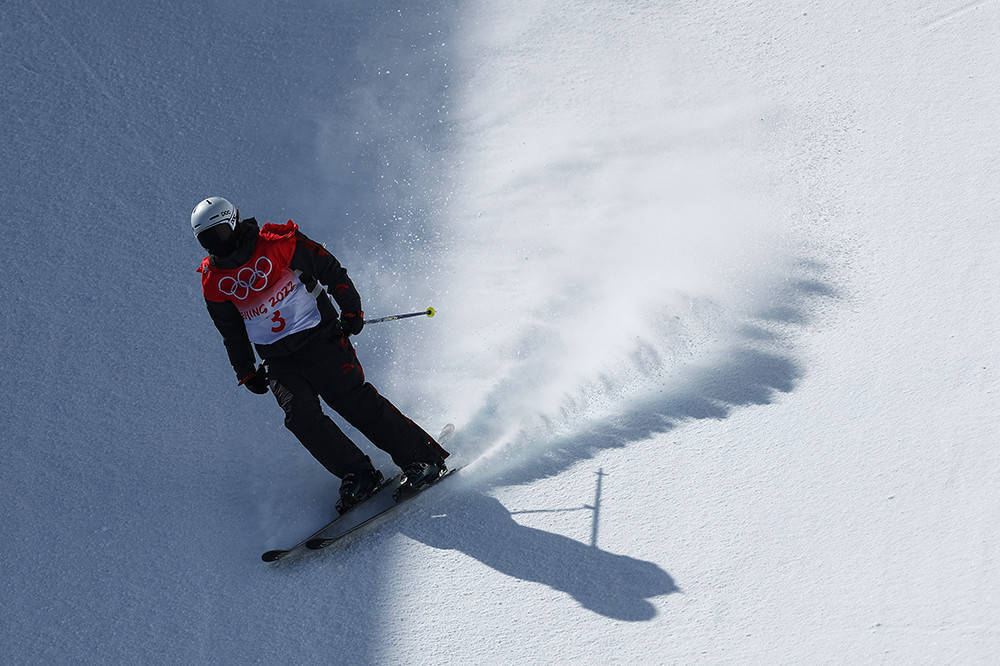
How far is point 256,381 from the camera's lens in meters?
4.29

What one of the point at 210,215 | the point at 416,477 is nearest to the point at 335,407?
the point at 416,477

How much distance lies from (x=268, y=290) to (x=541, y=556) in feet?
5.18

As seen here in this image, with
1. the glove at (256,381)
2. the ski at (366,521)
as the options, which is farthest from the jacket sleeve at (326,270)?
the ski at (366,521)

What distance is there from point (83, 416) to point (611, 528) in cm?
284

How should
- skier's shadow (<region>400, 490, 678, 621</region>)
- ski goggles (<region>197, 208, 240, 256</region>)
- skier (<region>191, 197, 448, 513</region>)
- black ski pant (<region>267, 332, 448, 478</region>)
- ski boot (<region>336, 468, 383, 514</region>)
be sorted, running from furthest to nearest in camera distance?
1. ski boot (<region>336, 468, 383, 514</region>)
2. black ski pant (<region>267, 332, 448, 478</region>)
3. skier (<region>191, 197, 448, 513</region>)
4. ski goggles (<region>197, 208, 240, 256</region>)
5. skier's shadow (<region>400, 490, 678, 621</region>)

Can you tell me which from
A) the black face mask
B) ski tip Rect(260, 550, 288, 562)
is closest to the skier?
the black face mask

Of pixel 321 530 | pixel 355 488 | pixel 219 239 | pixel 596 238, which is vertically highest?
pixel 596 238

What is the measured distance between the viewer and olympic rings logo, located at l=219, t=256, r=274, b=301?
13.1 ft

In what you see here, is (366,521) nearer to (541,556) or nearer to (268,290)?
(541,556)

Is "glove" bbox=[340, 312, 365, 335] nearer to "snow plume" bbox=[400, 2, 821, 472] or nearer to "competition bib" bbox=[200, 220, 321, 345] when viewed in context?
A: "competition bib" bbox=[200, 220, 321, 345]

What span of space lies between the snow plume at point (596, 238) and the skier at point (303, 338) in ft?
1.74

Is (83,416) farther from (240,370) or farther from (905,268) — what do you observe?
(905,268)

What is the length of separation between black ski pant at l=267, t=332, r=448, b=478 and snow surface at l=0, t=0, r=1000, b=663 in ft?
1.05

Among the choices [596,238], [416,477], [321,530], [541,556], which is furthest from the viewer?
[596,238]
